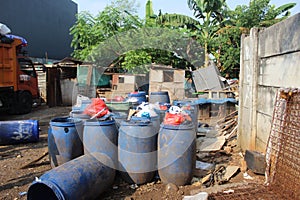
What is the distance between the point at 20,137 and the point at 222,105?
19.4 feet

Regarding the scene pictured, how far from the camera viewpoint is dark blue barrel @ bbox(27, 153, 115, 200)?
8.16 ft

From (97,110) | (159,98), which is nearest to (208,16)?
(159,98)

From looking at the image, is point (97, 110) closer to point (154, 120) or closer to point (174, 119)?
point (154, 120)

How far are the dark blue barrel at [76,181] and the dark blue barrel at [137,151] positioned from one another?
0.28m

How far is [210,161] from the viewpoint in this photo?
13.6 ft

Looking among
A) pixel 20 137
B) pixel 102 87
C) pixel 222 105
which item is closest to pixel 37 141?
pixel 20 137

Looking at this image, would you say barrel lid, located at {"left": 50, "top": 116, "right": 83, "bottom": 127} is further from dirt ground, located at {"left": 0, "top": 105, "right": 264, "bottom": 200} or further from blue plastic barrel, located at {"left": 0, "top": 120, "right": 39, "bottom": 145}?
blue plastic barrel, located at {"left": 0, "top": 120, "right": 39, "bottom": 145}

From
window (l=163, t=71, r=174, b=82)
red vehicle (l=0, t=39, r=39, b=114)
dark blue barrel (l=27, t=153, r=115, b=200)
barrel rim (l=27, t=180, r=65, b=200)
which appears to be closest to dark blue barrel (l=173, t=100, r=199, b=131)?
dark blue barrel (l=27, t=153, r=115, b=200)

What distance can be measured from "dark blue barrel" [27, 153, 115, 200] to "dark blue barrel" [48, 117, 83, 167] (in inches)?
22.5

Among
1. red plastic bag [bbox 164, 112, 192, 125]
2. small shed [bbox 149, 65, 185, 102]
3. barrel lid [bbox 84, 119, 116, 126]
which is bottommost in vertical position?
barrel lid [bbox 84, 119, 116, 126]

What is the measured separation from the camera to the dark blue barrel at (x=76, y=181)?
249 centimetres

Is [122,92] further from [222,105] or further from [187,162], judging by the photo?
[187,162]

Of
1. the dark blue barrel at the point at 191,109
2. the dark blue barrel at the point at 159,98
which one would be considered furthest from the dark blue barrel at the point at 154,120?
the dark blue barrel at the point at 159,98

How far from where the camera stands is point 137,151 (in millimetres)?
3268
